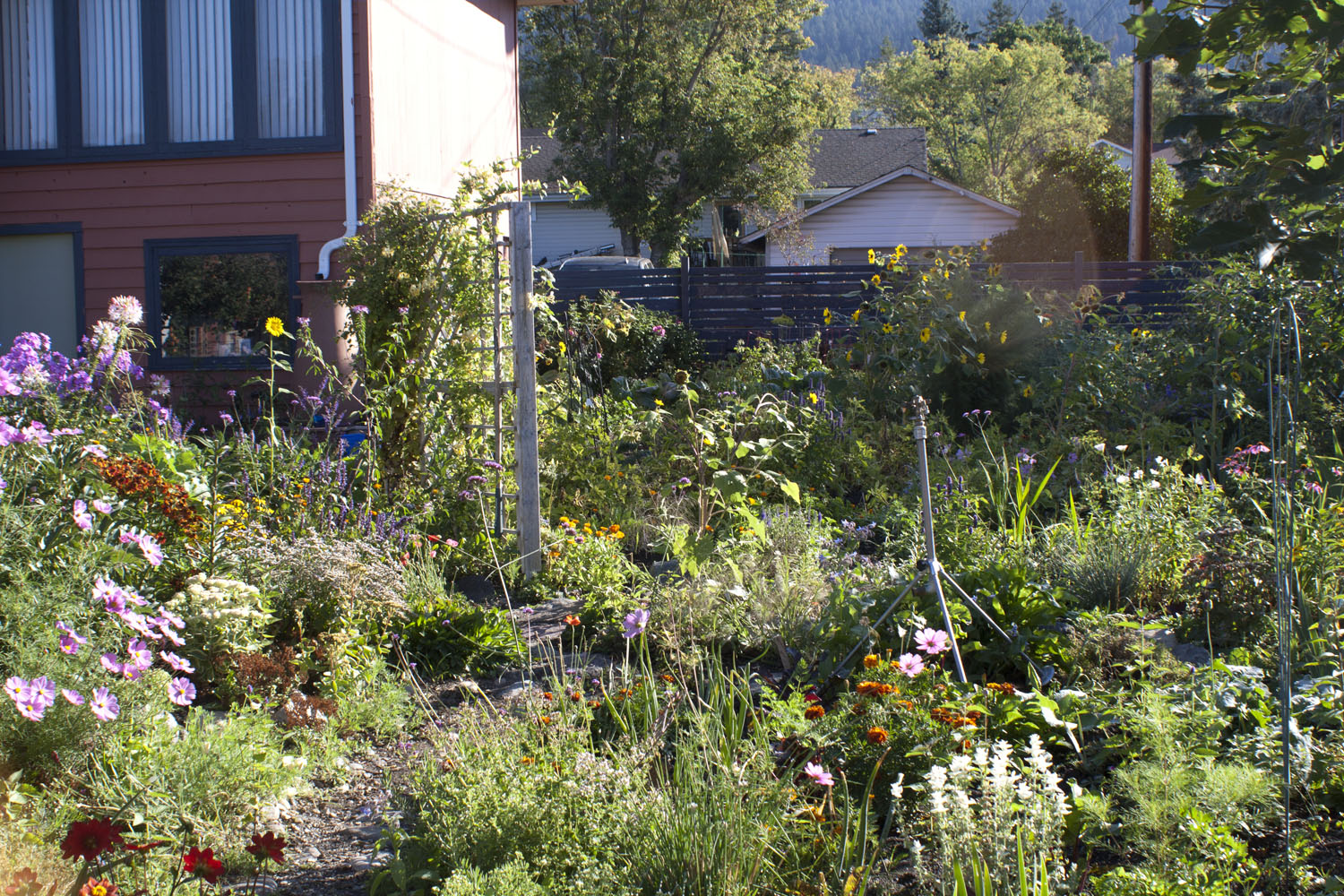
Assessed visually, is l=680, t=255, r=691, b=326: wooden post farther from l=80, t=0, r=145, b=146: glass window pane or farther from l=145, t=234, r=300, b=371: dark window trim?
l=80, t=0, r=145, b=146: glass window pane

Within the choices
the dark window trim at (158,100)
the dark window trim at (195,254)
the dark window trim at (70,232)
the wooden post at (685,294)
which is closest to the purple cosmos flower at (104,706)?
the dark window trim at (195,254)

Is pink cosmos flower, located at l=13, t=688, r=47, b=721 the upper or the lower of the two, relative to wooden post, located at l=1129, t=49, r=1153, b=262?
lower

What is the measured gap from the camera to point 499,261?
5090 mm

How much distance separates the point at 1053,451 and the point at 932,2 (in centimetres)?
5693

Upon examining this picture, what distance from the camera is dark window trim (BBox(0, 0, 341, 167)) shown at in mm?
7707

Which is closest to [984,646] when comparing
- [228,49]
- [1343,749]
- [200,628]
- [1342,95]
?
[1343,749]

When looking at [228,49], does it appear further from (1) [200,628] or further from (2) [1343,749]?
(2) [1343,749]

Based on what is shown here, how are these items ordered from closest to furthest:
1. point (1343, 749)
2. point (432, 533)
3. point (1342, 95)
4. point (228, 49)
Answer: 1. point (1342, 95)
2. point (1343, 749)
3. point (432, 533)
4. point (228, 49)

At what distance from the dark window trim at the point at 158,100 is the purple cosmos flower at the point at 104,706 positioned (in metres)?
6.16

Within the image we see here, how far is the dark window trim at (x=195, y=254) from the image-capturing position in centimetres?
784

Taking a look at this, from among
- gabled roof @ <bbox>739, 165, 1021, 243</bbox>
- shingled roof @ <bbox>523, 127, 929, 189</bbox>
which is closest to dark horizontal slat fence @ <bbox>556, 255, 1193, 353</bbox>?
gabled roof @ <bbox>739, 165, 1021, 243</bbox>

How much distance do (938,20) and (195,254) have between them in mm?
55724

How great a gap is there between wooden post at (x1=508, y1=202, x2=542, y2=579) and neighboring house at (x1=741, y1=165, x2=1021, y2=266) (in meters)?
19.2

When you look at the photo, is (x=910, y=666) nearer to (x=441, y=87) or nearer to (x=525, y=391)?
(x=525, y=391)
